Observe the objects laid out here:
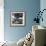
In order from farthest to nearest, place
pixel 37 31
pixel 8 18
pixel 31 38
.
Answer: pixel 8 18 → pixel 31 38 → pixel 37 31

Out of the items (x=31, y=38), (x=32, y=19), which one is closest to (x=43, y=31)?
(x=31, y=38)

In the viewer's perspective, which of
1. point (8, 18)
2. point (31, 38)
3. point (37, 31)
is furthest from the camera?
point (8, 18)

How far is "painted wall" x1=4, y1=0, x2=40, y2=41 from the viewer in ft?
18.2

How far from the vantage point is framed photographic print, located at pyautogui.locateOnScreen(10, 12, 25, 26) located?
5566mm

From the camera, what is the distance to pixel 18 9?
18.3 ft

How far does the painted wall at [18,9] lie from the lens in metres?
5.55

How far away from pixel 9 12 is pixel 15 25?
1.91 feet

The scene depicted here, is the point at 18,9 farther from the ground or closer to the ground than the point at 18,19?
farther from the ground

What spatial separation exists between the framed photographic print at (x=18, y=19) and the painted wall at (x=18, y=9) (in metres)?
0.16

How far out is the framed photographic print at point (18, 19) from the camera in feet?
18.3

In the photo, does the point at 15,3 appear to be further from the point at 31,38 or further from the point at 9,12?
the point at 31,38

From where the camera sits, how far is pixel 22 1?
18.3 feet

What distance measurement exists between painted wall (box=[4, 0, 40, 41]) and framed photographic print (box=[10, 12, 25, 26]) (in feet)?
0.53

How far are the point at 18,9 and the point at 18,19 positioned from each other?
1.33ft
